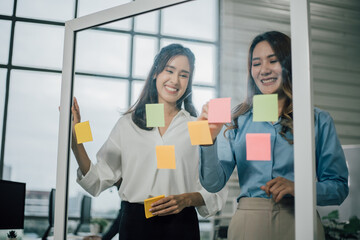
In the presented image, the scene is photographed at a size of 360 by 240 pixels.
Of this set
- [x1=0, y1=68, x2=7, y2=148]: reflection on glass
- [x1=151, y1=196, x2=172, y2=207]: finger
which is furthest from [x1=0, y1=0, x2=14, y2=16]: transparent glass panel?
[x1=151, y1=196, x2=172, y2=207]: finger

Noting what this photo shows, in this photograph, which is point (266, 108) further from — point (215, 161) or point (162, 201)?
point (162, 201)

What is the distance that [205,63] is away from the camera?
1433 mm

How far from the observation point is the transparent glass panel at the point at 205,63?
4.63ft

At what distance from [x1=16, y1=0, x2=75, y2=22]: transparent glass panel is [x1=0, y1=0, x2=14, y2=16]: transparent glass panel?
64 mm

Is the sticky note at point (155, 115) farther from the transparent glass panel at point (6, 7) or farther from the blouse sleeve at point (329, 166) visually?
the transparent glass panel at point (6, 7)

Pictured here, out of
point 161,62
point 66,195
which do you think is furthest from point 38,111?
point 161,62

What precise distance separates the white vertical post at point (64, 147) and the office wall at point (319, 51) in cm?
77

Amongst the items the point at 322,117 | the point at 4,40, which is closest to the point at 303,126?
the point at 322,117

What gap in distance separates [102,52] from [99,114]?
284 millimetres

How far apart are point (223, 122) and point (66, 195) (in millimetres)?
830

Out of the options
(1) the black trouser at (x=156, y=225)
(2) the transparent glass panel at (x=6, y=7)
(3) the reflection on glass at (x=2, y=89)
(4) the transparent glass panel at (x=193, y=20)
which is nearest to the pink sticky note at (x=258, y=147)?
(1) the black trouser at (x=156, y=225)

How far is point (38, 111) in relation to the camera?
4266mm

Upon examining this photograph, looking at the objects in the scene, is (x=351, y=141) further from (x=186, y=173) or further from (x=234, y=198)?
(x=186, y=173)

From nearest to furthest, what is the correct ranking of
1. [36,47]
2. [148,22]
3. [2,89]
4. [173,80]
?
[173,80], [148,22], [2,89], [36,47]
